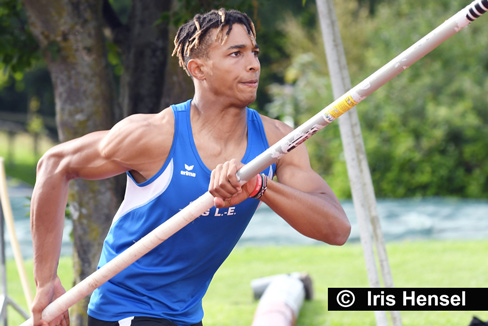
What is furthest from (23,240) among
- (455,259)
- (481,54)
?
(481,54)

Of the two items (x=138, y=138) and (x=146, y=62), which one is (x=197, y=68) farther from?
(x=146, y=62)

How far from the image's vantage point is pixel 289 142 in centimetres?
288

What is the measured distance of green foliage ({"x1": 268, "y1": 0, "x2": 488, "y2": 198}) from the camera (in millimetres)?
16328

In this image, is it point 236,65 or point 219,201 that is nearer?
point 219,201

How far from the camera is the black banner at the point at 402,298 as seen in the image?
4809mm

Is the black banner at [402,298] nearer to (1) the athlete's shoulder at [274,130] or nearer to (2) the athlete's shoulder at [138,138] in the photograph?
(1) the athlete's shoulder at [274,130]

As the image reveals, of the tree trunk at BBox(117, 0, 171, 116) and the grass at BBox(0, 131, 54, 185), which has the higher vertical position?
the grass at BBox(0, 131, 54, 185)

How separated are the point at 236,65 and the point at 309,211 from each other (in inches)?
26.8

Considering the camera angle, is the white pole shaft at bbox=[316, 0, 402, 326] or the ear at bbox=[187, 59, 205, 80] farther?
the white pole shaft at bbox=[316, 0, 402, 326]

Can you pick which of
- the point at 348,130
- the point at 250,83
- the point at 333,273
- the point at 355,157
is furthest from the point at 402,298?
the point at 333,273

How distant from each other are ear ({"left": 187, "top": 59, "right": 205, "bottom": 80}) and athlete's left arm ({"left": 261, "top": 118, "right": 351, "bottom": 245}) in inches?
15.0

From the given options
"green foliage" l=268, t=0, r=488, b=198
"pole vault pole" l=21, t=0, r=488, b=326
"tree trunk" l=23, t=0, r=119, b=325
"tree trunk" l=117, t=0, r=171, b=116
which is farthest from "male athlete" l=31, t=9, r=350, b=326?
"green foliage" l=268, t=0, r=488, b=198

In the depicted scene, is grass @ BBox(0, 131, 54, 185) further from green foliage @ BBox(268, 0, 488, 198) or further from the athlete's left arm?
the athlete's left arm

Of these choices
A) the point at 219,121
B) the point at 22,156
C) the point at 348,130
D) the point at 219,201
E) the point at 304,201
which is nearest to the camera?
the point at 219,201
